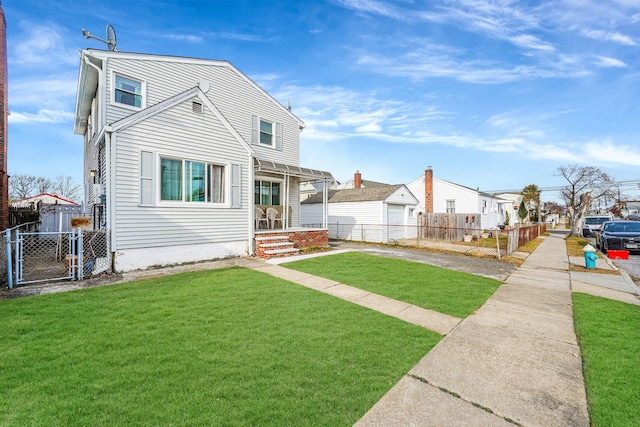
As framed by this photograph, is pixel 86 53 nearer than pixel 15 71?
Yes

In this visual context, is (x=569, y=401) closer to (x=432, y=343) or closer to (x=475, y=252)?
(x=432, y=343)

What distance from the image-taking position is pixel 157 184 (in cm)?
867

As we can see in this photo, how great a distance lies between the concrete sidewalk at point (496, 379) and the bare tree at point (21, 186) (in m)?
58.5

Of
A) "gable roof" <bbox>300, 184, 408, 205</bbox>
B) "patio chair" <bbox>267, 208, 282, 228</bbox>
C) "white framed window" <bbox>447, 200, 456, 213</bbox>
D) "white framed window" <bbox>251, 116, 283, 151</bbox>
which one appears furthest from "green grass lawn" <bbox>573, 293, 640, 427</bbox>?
"white framed window" <bbox>447, 200, 456, 213</bbox>

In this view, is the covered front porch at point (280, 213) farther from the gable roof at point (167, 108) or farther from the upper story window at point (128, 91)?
the upper story window at point (128, 91)

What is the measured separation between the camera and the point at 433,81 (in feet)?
46.5

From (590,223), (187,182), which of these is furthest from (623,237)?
(590,223)

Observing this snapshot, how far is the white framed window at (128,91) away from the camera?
1016 centimetres

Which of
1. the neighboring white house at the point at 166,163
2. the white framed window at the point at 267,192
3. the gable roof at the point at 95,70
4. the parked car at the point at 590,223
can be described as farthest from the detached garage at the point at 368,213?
the parked car at the point at 590,223

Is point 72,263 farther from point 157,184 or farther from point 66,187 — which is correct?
point 66,187

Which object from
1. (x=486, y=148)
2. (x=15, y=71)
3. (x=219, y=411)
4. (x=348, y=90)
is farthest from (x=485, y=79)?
(x=15, y=71)

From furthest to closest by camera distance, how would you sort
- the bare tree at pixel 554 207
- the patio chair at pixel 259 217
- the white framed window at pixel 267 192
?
the bare tree at pixel 554 207, the white framed window at pixel 267 192, the patio chair at pixel 259 217

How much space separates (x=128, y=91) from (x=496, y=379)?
1350 centimetres

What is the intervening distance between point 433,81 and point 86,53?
14636 millimetres
